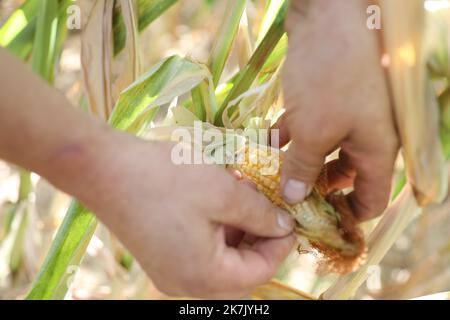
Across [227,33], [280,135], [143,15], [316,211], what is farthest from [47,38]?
[316,211]

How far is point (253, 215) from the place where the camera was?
66 cm

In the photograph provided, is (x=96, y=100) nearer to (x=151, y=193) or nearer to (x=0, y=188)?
(x=151, y=193)

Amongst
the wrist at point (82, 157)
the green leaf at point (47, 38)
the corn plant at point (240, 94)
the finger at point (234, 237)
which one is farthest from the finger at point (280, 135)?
the green leaf at point (47, 38)

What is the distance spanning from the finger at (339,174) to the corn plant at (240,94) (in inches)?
1.8

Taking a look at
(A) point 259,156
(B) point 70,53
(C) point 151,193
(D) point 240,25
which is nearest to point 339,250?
(A) point 259,156

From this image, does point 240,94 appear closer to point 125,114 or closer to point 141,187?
point 125,114

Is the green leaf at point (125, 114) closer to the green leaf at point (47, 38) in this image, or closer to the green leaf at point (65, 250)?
the green leaf at point (65, 250)

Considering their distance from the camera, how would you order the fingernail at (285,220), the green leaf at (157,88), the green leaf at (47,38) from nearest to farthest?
the fingernail at (285,220), the green leaf at (157,88), the green leaf at (47,38)

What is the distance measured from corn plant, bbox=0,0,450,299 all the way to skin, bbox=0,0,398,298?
0.04 m

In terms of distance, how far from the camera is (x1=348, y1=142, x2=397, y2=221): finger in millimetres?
664

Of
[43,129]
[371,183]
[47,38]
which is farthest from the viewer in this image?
[47,38]

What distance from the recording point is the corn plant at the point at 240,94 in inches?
25.1

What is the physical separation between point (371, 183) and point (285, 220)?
0.10m
